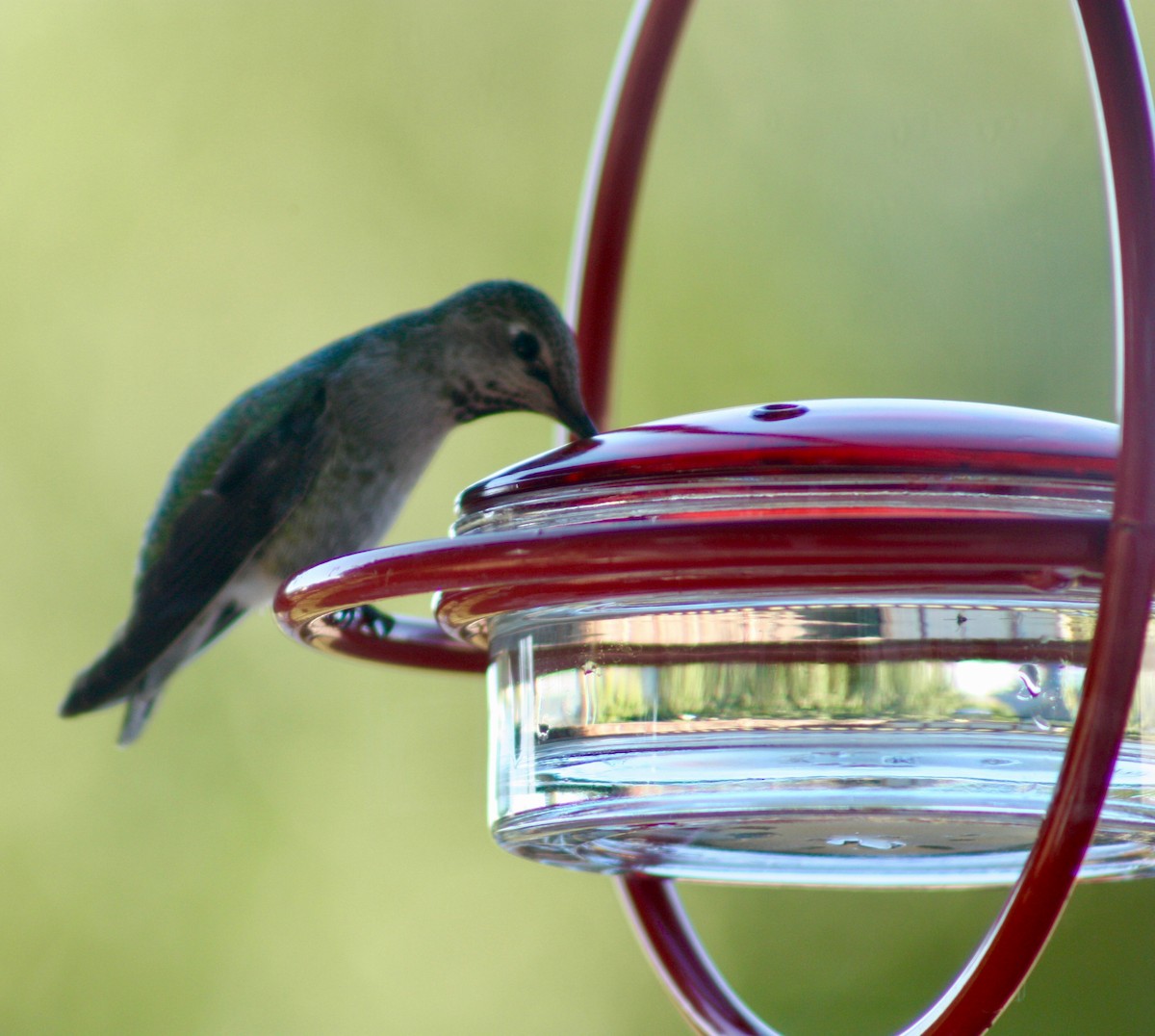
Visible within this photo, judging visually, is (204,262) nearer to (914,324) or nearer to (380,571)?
(914,324)

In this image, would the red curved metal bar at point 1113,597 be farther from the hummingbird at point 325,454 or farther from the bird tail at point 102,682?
the bird tail at point 102,682

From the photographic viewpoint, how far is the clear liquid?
1.50 metres

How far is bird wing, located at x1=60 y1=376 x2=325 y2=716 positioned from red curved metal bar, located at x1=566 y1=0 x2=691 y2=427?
497mm

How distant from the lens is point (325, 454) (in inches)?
105


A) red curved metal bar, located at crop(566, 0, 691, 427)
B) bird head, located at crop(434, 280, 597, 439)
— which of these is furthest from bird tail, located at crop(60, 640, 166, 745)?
red curved metal bar, located at crop(566, 0, 691, 427)

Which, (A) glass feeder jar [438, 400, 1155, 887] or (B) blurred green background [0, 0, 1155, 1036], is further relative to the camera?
(B) blurred green background [0, 0, 1155, 1036]

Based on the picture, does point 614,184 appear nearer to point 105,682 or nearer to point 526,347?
point 526,347

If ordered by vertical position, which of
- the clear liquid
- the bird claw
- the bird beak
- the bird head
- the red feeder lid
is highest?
the bird head

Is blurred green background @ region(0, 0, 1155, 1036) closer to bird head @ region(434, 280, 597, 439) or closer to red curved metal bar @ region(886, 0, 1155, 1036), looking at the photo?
bird head @ region(434, 280, 597, 439)

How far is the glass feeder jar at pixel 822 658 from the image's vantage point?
4.82 ft

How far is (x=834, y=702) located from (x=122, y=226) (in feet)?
18.3

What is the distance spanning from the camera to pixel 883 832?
5.43ft

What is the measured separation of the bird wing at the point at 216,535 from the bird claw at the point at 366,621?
0.26m

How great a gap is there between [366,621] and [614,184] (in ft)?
2.50
